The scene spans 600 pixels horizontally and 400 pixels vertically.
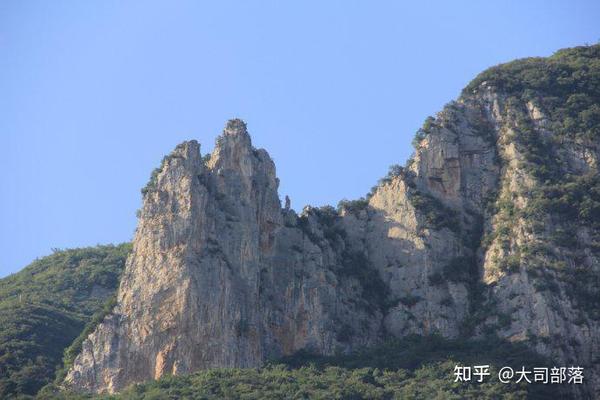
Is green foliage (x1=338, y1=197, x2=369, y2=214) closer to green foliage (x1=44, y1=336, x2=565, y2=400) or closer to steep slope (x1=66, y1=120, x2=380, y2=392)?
steep slope (x1=66, y1=120, x2=380, y2=392)

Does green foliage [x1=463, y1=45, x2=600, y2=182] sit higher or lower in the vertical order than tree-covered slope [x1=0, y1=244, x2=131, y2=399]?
higher

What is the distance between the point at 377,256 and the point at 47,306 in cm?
2375

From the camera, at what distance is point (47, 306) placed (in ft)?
383

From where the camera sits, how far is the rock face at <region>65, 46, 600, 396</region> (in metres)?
102

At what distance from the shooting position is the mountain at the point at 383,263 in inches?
3976

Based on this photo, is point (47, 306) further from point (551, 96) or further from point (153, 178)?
point (551, 96)

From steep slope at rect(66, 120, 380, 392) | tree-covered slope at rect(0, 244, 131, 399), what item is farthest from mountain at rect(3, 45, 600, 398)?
tree-covered slope at rect(0, 244, 131, 399)

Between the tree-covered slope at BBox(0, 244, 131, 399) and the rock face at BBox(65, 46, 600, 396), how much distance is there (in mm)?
4485

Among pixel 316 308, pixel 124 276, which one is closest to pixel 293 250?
pixel 316 308

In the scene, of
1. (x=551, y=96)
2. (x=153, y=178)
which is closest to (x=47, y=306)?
(x=153, y=178)

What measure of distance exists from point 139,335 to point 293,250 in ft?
45.7

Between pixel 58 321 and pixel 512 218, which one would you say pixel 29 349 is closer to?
pixel 58 321

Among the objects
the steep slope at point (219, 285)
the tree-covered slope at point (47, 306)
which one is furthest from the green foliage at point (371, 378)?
the tree-covered slope at point (47, 306)

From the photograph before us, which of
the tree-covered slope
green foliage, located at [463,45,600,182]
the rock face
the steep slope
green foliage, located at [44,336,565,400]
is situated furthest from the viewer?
green foliage, located at [463,45,600,182]
